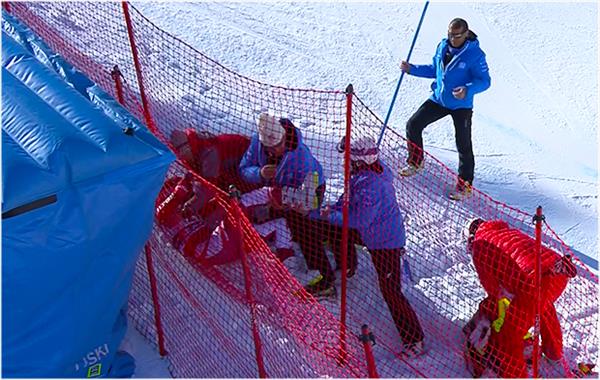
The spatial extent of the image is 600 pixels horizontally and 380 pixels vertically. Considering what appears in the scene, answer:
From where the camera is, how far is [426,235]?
231 inches

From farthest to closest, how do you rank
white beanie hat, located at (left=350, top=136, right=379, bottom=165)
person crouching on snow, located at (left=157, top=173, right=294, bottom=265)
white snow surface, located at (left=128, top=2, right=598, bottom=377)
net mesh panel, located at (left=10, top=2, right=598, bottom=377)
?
white snow surface, located at (left=128, top=2, right=598, bottom=377)
person crouching on snow, located at (left=157, top=173, right=294, bottom=265)
white beanie hat, located at (left=350, top=136, right=379, bottom=165)
net mesh panel, located at (left=10, top=2, right=598, bottom=377)

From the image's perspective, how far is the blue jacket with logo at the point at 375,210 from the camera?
483 centimetres

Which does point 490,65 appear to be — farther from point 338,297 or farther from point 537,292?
point 537,292

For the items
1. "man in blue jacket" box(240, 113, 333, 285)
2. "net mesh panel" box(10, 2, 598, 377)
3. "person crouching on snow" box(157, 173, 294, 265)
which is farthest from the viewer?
"man in blue jacket" box(240, 113, 333, 285)

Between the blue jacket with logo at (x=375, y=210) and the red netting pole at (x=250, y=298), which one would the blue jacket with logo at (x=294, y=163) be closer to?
A: the blue jacket with logo at (x=375, y=210)

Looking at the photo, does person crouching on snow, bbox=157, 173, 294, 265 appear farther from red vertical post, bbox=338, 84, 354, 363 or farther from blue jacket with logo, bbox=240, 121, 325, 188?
red vertical post, bbox=338, 84, 354, 363

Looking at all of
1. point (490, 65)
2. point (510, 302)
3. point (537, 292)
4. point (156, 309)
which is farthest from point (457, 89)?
point (156, 309)

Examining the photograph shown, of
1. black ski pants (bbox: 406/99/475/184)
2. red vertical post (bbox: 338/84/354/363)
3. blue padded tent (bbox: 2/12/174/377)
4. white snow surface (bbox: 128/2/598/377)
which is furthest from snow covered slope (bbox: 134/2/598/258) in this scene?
blue padded tent (bbox: 2/12/174/377)

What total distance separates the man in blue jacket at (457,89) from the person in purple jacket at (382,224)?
39.8 inches

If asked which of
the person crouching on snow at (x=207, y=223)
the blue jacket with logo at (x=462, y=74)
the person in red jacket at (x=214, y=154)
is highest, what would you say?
the blue jacket with logo at (x=462, y=74)

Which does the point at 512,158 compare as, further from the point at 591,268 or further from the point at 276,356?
the point at 276,356

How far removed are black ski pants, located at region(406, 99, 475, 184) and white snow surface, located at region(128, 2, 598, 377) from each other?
36 cm

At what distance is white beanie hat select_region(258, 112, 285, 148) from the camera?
16.9 feet

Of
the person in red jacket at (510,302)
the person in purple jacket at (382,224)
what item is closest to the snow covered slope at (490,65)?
the person in red jacket at (510,302)
